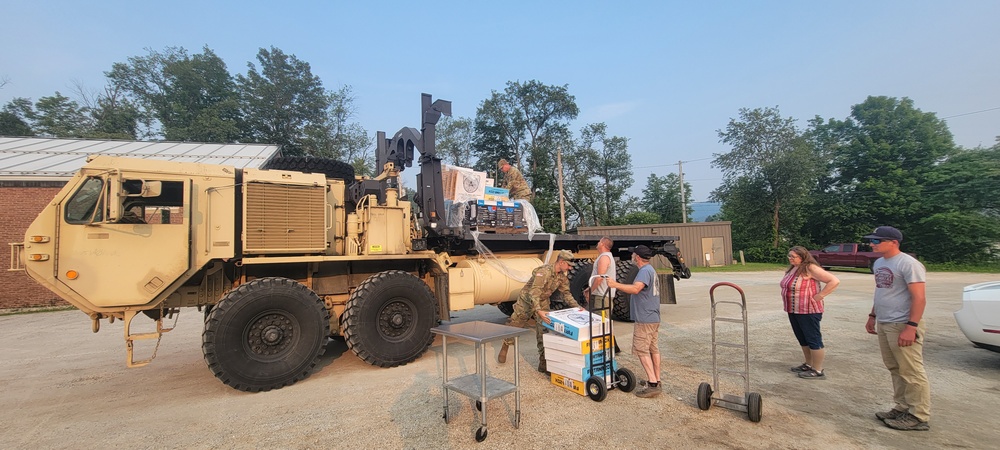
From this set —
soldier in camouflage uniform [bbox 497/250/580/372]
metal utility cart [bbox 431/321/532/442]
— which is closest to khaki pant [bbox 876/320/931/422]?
soldier in camouflage uniform [bbox 497/250/580/372]

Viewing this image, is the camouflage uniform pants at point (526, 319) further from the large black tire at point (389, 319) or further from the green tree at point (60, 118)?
the green tree at point (60, 118)

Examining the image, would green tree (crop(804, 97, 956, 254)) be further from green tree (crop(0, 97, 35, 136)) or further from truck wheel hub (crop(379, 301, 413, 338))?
green tree (crop(0, 97, 35, 136))

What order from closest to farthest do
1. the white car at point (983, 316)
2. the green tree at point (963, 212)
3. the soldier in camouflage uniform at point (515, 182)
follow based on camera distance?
the white car at point (983, 316)
the soldier in camouflage uniform at point (515, 182)
the green tree at point (963, 212)

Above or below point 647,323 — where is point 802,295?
above

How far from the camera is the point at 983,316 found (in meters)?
5.32

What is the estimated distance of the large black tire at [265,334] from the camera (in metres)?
5.15

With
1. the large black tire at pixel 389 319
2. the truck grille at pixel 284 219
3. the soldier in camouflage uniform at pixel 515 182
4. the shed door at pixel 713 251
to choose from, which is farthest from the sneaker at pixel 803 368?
the shed door at pixel 713 251

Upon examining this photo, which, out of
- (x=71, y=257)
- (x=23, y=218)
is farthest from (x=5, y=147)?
(x=71, y=257)

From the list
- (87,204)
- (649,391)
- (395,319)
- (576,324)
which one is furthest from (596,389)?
(87,204)

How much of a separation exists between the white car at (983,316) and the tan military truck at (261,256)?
652cm

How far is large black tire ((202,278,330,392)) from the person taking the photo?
16.9 ft

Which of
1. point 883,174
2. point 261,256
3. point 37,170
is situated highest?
point 883,174

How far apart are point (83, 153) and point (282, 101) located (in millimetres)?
25377

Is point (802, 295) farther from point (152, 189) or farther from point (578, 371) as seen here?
point (152, 189)
